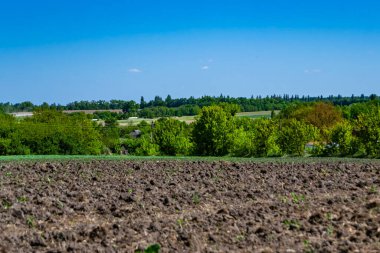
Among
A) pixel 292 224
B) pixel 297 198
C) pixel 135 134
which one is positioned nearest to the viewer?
pixel 292 224

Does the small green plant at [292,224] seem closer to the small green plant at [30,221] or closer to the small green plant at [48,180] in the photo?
the small green plant at [30,221]

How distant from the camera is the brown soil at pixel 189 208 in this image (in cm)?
848

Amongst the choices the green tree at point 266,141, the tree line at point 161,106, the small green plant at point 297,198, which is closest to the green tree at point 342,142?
the green tree at point 266,141

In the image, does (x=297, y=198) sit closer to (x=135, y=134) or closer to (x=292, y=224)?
(x=292, y=224)

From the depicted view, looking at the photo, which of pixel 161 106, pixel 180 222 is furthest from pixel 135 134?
pixel 161 106

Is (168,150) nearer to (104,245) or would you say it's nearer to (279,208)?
(279,208)

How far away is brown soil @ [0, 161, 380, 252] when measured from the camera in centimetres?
848

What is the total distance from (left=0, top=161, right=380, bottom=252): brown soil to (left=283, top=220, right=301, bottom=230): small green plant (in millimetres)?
17

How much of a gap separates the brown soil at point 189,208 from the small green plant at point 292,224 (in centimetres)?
2

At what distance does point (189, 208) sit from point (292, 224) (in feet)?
9.38

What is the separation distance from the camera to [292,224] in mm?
9438

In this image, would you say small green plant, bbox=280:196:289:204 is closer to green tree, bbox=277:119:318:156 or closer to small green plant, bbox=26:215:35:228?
small green plant, bbox=26:215:35:228

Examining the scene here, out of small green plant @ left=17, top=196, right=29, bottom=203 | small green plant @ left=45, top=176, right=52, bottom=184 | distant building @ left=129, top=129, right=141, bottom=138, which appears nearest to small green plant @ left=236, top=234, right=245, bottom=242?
small green plant @ left=17, top=196, right=29, bottom=203

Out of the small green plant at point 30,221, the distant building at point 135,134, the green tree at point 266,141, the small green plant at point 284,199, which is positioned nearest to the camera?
the small green plant at point 30,221
